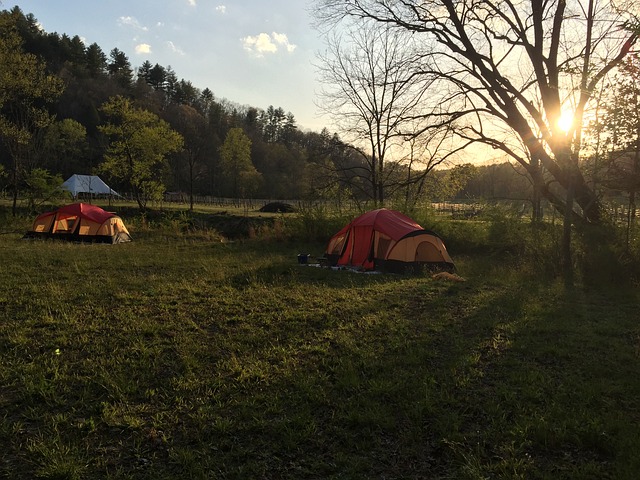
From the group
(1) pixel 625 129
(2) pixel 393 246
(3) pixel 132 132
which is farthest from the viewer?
(3) pixel 132 132

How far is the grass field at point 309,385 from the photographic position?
3041 mm

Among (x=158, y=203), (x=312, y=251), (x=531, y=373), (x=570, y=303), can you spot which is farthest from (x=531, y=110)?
(x=158, y=203)

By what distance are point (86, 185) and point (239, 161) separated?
63.0 ft

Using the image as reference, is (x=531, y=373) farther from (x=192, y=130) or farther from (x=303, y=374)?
(x=192, y=130)

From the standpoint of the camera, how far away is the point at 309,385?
4.18 metres

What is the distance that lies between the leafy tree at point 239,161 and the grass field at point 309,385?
50.5m

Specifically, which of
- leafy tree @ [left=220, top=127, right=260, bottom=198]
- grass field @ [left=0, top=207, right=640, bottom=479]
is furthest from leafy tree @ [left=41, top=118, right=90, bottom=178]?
grass field @ [left=0, top=207, right=640, bottom=479]

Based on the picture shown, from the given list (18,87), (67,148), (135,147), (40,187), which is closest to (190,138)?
(67,148)

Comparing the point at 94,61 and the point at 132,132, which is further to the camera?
the point at 94,61

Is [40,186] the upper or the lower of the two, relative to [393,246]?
upper

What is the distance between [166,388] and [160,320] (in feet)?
7.68

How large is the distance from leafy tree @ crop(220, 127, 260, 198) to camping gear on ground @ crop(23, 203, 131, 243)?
3880 centimetres

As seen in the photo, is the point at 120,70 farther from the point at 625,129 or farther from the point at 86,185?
the point at 625,129

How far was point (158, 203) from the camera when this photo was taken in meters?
44.1
